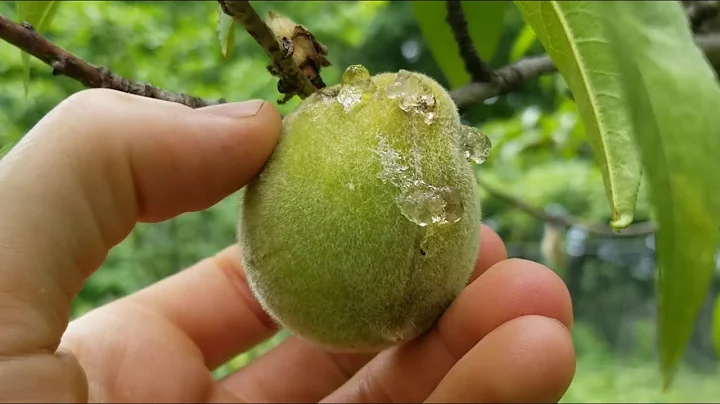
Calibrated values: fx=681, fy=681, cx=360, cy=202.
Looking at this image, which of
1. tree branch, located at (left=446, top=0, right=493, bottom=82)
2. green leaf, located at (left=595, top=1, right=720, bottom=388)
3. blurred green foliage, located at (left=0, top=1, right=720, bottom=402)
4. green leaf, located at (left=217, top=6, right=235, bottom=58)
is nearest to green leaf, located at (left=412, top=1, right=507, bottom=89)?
blurred green foliage, located at (left=0, top=1, right=720, bottom=402)

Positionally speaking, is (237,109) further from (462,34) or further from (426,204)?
(462,34)

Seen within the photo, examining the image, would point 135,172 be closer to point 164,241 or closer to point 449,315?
point 449,315

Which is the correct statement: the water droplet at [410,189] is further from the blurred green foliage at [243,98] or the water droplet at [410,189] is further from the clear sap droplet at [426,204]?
the blurred green foliage at [243,98]

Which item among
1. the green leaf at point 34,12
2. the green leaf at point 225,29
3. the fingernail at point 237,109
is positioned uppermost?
the green leaf at point 34,12

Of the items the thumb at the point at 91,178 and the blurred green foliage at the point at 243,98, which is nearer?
the thumb at the point at 91,178

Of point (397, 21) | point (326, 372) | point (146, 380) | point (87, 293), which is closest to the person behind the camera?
point (146, 380)

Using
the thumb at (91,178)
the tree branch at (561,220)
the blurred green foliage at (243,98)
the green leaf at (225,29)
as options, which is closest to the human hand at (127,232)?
the thumb at (91,178)

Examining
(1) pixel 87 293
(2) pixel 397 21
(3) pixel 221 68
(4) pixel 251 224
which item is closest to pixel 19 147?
(4) pixel 251 224
